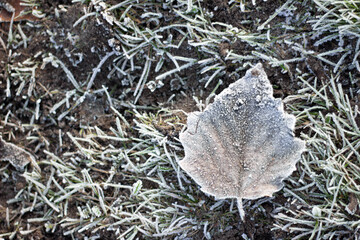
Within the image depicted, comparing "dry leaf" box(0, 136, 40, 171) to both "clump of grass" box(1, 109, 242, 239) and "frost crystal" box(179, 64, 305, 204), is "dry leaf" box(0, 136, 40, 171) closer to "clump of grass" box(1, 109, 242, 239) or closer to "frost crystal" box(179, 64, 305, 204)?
"clump of grass" box(1, 109, 242, 239)

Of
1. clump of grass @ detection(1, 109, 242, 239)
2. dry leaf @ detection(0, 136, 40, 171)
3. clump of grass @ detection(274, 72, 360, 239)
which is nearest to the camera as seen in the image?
clump of grass @ detection(274, 72, 360, 239)

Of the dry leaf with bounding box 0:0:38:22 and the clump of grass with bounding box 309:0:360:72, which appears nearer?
the clump of grass with bounding box 309:0:360:72

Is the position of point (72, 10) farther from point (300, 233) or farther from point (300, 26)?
point (300, 233)

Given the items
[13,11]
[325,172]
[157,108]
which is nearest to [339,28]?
[325,172]

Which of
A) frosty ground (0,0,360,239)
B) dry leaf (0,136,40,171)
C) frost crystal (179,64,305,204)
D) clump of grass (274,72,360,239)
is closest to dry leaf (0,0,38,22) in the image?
frosty ground (0,0,360,239)

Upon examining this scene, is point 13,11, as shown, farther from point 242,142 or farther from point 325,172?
point 325,172

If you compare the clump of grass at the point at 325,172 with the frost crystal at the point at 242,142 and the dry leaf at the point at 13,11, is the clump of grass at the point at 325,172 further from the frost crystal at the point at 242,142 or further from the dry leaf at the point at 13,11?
the dry leaf at the point at 13,11

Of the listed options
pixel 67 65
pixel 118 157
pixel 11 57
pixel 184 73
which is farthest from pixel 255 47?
pixel 11 57
